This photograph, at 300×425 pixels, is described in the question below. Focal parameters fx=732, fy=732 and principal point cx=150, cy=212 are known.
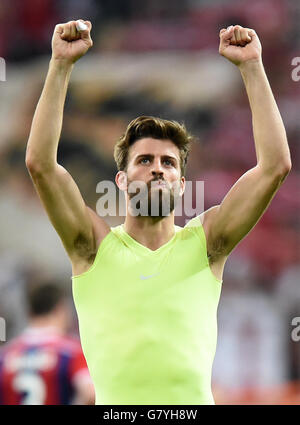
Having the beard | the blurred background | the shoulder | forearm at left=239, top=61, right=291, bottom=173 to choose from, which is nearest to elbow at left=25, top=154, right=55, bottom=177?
the beard

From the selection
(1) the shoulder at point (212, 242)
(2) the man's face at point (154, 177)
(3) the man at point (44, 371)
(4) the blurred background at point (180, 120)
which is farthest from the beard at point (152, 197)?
(4) the blurred background at point (180, 120)

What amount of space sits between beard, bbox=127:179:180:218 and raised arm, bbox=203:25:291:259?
0.69 feet

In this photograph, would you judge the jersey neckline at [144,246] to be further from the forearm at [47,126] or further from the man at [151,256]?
the forearm at [47,126]

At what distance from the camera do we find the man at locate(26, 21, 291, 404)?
284 centimetres

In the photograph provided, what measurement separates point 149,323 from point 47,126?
2.83 feet

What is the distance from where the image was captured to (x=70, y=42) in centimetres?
294

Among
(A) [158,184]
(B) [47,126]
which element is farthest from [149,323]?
(B) [47,126]

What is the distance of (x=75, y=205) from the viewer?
2.96 m

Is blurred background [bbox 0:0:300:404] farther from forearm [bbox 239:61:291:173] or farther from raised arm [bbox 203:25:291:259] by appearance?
forearm [bbox 239:61:291:173]

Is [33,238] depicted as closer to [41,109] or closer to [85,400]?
[85,400]

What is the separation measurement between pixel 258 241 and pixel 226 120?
143 centimetres

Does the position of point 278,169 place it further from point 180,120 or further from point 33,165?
point 180,120

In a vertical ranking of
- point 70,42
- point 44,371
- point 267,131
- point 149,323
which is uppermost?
point 70,42
